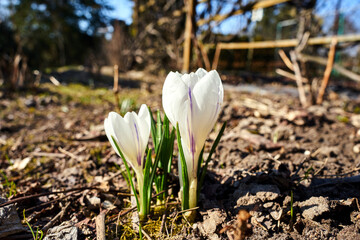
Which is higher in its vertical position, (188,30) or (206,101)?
(188,30)

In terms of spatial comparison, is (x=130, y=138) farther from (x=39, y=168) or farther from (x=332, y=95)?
(x=332, y=95)

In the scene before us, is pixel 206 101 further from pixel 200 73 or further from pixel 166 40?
pixel 166 40

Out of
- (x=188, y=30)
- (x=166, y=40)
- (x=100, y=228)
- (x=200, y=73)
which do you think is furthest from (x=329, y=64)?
(x=166, y=40)

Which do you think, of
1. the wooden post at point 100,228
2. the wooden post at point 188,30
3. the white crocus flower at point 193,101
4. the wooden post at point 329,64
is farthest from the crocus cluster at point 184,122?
the wooden post at point 188,30

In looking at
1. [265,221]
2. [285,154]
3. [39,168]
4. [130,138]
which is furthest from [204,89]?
[39,168]

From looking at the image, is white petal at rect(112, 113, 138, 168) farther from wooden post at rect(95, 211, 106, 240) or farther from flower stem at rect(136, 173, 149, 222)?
wooden post at rect(95, 211, 106, 240)

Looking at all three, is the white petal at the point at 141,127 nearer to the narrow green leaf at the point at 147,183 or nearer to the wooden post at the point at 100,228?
the narrow green leaf at the point at 147,183
